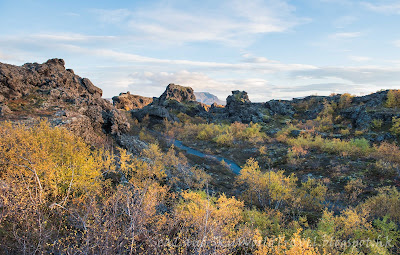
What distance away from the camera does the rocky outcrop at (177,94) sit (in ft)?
343

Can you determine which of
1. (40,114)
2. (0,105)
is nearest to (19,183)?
(40,114)

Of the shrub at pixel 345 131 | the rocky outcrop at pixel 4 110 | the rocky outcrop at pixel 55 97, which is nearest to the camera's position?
the rocky outcrop at pixel 4 110

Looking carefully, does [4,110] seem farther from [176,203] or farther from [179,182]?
[176,203]

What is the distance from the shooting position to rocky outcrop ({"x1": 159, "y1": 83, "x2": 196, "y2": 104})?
104688 millimetres

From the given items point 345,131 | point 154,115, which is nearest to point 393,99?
point 345,131

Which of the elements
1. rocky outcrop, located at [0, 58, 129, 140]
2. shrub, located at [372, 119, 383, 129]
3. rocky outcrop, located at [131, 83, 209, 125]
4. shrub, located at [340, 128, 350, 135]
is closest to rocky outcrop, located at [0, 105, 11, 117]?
rocky outcrop, located at [0, 58, 129, 140]

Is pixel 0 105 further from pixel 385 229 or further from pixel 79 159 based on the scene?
pixel 385 229

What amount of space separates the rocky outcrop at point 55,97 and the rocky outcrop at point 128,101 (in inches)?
2774

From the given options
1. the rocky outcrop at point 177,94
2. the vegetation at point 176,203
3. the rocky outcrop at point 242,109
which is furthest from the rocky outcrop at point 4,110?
the rocky outcrop at point 177,94

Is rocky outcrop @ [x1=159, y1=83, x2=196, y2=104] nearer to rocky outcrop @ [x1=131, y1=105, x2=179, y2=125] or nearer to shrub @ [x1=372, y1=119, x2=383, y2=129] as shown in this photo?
rocky outcrop @ [x1=131, y1=105, x2=179, y2=125]

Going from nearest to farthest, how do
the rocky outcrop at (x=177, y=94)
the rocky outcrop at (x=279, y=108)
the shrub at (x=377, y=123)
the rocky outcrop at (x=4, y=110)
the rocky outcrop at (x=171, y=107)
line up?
Answer: 1. the rocky outcrop at (x=4, y=110)
2. the shrub at (x=377, y=123)
3. the rocky outcrop at (x=171, y=107)
4. the rocky outcrop at (x=279, y=108)
5. the rocky outcrop at (x=177, y=94)

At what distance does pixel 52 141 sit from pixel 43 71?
1850cm

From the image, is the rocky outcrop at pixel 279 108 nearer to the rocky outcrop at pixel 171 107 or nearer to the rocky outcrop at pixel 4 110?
the rocky outcrop at pixel 171 107

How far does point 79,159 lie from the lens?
1200 cm
